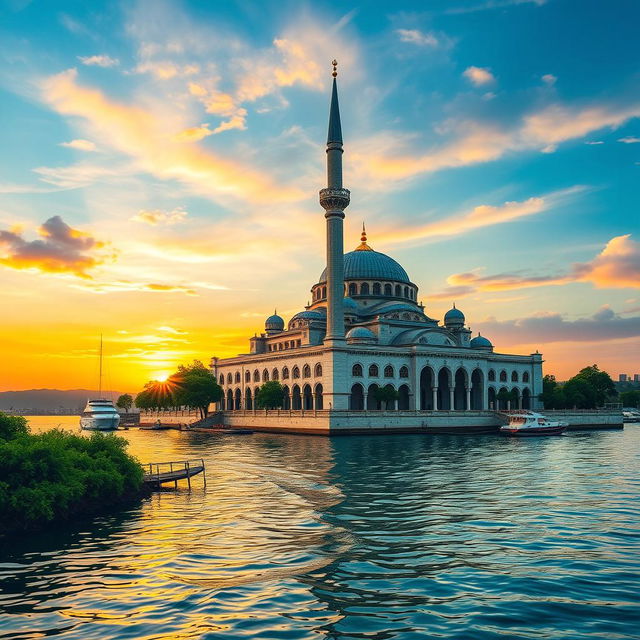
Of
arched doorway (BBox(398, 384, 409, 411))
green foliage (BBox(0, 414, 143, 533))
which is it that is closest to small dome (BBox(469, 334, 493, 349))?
arched doorway (BBox(398, 384, 409, 411))

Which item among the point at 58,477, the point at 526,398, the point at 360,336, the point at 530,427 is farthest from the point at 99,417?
the point at 58,477

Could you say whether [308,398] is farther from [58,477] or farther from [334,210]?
[58,477]

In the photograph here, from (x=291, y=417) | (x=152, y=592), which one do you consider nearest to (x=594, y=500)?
(x=152, y=592)

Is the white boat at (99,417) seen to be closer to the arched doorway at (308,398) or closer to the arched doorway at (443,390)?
the arched doorway at (308,398)

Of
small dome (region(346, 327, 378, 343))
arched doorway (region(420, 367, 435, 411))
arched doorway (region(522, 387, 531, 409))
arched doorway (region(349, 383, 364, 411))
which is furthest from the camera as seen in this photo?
arched doorway (region(522, 387, 531, 409))

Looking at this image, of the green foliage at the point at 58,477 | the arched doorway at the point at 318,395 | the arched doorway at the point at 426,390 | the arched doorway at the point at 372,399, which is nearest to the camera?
the green foliage at the point at 58,477

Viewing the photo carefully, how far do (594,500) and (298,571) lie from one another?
55.1 ft

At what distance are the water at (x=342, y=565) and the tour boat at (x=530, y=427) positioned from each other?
39525mm

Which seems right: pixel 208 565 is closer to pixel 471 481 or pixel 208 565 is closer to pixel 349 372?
pixel 471 481

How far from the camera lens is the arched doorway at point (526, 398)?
110 m

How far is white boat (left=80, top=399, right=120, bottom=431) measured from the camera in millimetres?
102125

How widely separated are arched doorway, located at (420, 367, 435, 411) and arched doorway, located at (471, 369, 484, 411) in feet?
23.1

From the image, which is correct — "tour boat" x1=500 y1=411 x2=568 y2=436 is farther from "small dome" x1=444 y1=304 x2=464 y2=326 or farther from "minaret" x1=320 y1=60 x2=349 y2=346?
"small dome" x1=444 y1=304 x2=464 y2=326

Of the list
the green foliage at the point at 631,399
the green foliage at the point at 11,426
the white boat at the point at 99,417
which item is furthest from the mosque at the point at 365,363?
the green foliage at the point at 631,399
